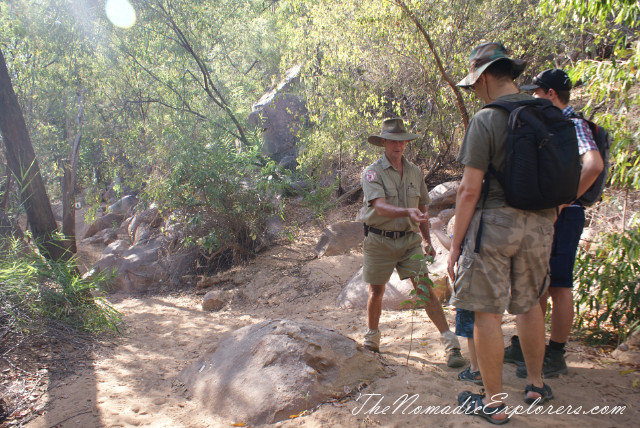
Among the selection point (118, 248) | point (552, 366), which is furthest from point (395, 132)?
point (118, 248)

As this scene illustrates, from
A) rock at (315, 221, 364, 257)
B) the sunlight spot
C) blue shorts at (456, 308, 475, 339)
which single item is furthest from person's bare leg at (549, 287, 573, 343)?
the sunlight spot

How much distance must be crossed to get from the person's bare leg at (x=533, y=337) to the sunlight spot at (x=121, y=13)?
976 cm

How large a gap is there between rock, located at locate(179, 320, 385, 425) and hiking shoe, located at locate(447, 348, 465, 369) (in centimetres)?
51

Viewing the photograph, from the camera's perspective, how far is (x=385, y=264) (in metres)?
3.75

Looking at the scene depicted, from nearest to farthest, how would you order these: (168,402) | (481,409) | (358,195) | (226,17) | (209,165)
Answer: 1. (481,409)
2. (168,402)
3. (209,165)
4. (226,17)
5. (358,195)

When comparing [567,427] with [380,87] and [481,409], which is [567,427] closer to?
[481,409]

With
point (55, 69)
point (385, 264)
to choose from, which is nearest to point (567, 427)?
point (385, 264)

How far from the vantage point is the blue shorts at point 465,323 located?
3.15 metres

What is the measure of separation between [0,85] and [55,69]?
713cm

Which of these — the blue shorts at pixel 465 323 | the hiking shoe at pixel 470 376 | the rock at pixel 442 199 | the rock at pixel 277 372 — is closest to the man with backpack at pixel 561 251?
the hiking shoe at pixel 470 376

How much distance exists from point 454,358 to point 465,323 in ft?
1.29

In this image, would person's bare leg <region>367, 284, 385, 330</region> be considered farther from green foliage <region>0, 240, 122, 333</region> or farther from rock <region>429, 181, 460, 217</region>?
rock <region>429, 181, 460, 217</region>

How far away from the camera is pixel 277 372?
3158 millimetres

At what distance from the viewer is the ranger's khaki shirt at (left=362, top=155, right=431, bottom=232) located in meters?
3.67
